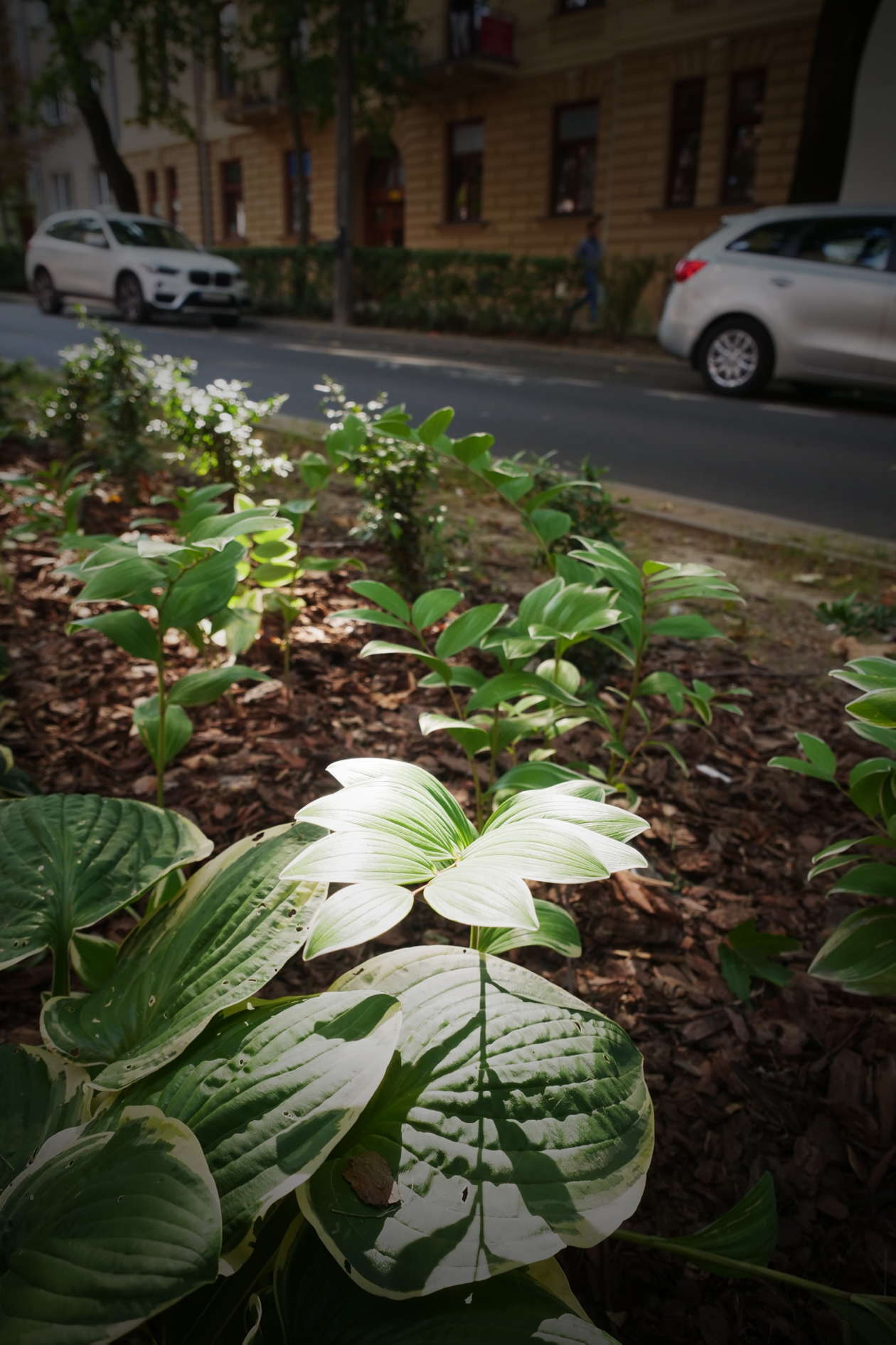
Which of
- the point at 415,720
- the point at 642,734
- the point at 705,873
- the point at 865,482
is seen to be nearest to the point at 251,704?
the point at 415,720

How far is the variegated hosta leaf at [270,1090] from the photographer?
813 mm

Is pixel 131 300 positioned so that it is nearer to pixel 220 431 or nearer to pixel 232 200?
pixel 220 431

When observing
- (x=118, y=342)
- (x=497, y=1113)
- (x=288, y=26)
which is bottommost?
(x=497, y=1113)

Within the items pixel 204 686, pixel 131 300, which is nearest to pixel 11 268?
pixel 131 300

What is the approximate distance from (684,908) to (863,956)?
0.51 meters

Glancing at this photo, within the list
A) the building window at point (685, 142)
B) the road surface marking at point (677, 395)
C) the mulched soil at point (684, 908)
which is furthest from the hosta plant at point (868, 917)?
the building window at point (685, 142)

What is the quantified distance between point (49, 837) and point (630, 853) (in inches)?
30.7

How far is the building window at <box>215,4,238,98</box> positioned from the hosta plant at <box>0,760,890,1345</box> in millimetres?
25087

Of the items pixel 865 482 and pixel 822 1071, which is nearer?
pixel 822 1071

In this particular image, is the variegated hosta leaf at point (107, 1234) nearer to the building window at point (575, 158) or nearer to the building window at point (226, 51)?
the building window at point (575, 158)

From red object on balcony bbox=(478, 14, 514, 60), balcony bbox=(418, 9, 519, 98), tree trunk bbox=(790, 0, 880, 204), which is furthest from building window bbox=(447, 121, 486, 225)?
tree trunk bbox=(790, 0, 880, 204)

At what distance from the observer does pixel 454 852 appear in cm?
96

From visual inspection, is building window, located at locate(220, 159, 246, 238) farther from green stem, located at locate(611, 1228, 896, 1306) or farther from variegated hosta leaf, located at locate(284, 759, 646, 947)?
green stem, located at locate(611, 1228, 896, 1306)

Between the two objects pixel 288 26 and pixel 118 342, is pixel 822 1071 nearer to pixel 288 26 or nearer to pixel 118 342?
pixel 118 342
